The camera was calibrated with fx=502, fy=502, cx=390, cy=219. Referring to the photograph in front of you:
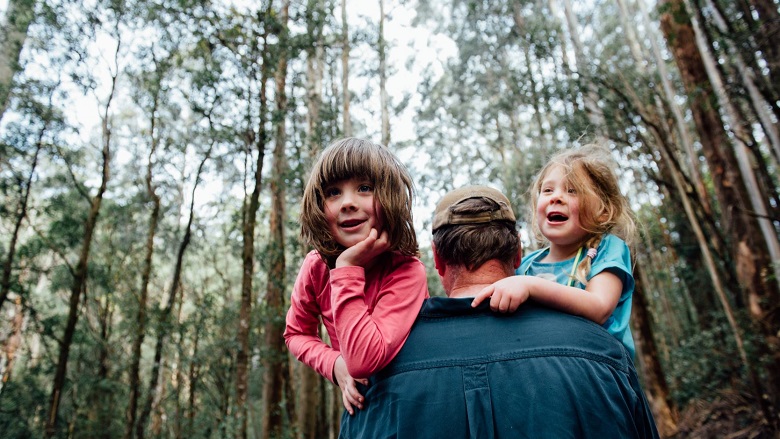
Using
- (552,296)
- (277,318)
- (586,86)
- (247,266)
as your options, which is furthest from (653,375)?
(552,296)

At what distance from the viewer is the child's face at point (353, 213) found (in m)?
1.41

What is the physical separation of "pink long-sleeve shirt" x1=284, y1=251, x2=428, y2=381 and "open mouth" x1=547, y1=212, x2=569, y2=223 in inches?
20.2

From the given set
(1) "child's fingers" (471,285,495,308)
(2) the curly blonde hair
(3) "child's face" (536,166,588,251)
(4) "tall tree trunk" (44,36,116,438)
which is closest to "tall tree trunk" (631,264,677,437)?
(2) the curly blonde hair

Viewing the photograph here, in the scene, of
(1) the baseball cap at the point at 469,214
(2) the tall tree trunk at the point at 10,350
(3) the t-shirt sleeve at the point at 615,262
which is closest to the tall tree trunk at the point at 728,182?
(3) the t-shirt sleeve at the point at 615,262

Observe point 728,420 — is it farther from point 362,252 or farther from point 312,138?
point 362,252

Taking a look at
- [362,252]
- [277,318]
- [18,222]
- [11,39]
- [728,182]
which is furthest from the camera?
[11,39]

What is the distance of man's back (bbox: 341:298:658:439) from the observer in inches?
39.6

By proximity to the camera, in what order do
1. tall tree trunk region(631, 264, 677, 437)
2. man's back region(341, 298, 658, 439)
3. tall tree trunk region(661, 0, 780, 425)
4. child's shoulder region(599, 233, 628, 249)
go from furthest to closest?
tall tree trunk region(631, 264, 677, 437) → tall tree trunk region(661, 0, 780, 425) → child's shoulder region(599, 233, 628, 249) → man's back region(341, 298, 658, 439)

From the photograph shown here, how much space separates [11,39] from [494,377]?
12245 millimetres

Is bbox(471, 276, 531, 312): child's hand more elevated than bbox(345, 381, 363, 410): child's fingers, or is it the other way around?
bbox(471, 276, 531, 312): child's hand

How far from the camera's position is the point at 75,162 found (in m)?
10.8

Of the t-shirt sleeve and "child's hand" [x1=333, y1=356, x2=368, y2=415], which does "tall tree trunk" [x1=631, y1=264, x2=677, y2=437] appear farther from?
"child's hand" [x1=333, y1=356, x2=368, y2=415]

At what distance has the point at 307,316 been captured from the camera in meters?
1.65

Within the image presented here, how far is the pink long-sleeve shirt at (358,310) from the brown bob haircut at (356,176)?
0.28ft
